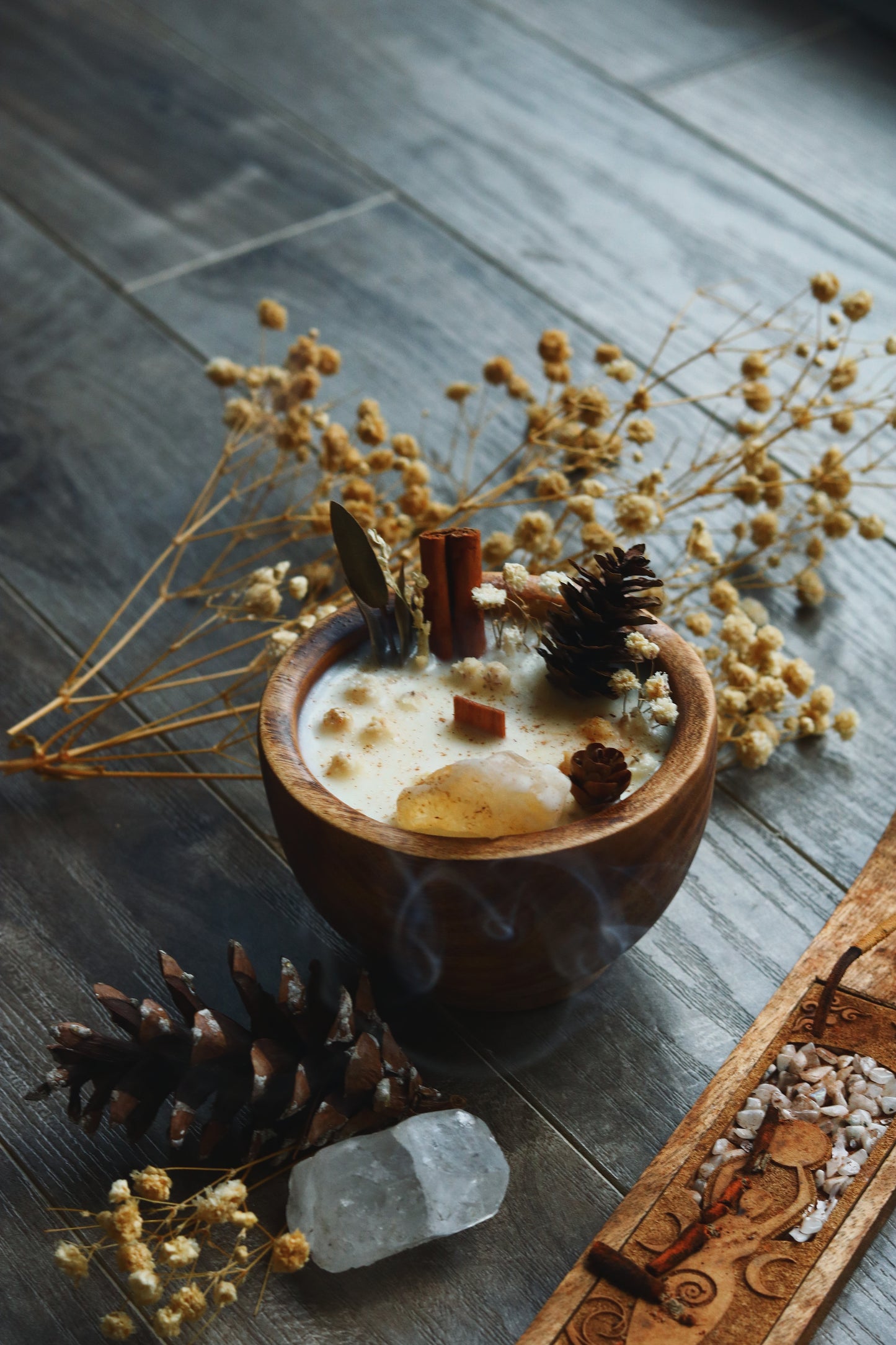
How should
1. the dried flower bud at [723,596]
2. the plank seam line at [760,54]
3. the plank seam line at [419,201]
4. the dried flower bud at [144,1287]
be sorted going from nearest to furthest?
Result: the dried flower bud at [144,1287] → the dried flower bud at [723,596] → the plank seam line at [419,201] → the plank seam line at [760,54]

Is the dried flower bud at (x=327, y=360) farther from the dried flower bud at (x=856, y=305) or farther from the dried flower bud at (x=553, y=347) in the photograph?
the dried flower bud at (x=856, y=305)

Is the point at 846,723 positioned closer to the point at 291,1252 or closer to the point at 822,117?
the point at 291,1252

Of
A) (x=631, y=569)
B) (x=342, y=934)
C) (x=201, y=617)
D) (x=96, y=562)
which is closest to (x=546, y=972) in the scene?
(x=342, y=934)

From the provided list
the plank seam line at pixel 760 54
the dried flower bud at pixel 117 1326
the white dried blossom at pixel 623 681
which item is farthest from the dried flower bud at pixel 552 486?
the plank seam line at pixel 760 54

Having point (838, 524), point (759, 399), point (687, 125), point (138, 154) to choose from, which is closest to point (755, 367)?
point (759, 399)

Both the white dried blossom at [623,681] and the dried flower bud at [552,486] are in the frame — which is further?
the dried flower bud at [552,486]

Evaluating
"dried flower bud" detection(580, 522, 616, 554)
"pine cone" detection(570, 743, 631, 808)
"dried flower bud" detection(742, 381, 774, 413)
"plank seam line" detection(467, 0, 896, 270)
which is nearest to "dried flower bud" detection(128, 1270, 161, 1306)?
"pine cone" detection(570, 743, 631, 808)

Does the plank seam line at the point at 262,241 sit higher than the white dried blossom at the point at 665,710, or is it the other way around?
the white dried blossom at the point at 665,710
